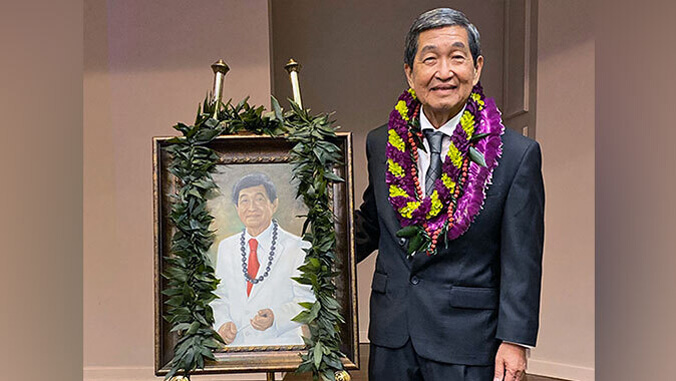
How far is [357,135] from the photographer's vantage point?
19.4 feet

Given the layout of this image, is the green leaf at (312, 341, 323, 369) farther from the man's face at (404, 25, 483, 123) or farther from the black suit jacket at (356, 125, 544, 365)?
the man's face at (404, 25, 483, 123)

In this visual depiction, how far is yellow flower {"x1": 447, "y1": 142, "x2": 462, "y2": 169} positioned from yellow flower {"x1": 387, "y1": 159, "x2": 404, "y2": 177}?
0.46 feet

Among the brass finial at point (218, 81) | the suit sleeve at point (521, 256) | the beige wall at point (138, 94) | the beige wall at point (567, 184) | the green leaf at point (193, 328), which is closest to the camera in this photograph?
the suit sleeve at point (521, 256)

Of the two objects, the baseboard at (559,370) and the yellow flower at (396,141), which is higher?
the yellow flower at (396,141)

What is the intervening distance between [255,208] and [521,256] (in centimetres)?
74

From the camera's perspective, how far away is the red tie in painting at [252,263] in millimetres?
1841

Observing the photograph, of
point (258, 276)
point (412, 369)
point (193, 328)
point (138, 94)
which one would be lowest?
point (412, 369)

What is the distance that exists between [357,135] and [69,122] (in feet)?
18.4

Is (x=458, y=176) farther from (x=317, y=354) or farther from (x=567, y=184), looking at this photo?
(x=567, y=184)

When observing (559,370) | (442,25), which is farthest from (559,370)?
(442,25)

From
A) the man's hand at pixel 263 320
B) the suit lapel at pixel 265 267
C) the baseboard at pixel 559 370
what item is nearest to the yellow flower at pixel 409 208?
the suit lapel at pixel 265 267

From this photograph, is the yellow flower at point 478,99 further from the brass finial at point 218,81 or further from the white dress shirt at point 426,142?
the brass finial at point 218,81

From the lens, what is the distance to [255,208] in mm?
1860

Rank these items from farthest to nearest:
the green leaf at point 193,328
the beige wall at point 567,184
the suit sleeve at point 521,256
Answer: the beige wall at point 567,184 < the green leaf at point 193,328 < the suit sleeve at point 521,256
